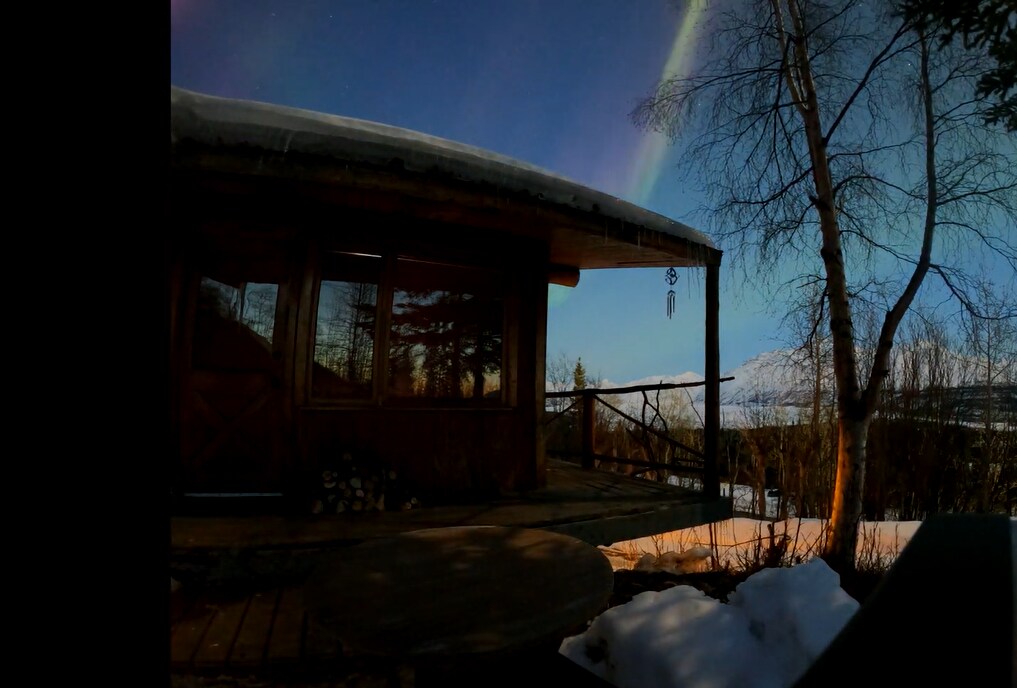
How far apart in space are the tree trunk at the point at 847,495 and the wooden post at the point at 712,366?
8.41 feet

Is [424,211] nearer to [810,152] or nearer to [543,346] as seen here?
[543,346]

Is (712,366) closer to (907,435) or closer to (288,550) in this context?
(288,550)

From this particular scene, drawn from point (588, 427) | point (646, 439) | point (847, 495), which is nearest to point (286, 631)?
point (588, 427)

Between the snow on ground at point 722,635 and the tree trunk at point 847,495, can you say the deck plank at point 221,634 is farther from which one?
the tree trunk at point 847,495

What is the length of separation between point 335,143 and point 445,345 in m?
2.08

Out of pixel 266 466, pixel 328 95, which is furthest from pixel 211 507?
pixel 328 95

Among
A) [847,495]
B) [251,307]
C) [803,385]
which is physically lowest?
[847,495]

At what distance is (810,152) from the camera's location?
771cm

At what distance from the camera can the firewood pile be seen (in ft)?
13.7

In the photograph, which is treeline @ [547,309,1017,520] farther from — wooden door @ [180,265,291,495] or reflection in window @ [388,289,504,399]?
wooden door @ [180,265,291,495]

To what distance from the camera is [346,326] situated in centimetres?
460

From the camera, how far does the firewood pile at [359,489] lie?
13.7 feet

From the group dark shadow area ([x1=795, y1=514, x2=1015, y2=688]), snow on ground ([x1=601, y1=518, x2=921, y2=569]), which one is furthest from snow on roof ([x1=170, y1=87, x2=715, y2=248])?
snow on ground ([x1=601, y1=518, x2=921, y2=569])

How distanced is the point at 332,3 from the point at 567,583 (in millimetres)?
3677
